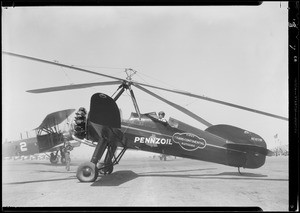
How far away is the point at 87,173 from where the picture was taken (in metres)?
9.37

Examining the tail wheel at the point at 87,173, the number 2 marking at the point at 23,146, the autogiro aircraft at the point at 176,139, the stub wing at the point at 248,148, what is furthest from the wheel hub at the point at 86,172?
the number 2 marking at the point at 23,146

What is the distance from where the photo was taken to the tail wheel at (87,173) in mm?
9297

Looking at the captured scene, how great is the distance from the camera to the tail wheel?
930 cm

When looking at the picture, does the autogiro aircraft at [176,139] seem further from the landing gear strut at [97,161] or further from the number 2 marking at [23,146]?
the number 2 marking at [23,146]

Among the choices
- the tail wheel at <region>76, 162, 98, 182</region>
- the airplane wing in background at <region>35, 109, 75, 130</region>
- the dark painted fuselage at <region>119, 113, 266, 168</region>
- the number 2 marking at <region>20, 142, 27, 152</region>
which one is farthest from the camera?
the number 2 marking at <region>20, 142, 27, 152</region>

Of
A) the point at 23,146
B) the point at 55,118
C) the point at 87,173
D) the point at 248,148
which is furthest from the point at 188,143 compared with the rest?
the point at 23,146

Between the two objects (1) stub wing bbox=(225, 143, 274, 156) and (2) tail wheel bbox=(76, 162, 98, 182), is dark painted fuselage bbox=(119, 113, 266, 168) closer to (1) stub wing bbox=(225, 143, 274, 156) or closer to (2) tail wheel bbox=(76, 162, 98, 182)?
(1) stub wing bbox=(225, 143, 274, 156)

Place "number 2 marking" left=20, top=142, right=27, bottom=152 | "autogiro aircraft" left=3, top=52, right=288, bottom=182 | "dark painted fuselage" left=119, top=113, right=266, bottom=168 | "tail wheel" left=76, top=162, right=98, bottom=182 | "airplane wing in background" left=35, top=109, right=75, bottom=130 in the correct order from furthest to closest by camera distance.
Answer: "number 2 marking" left=20, top=142, right=27, bottom=152, "airplane wing in background" left=35, top=109, right=75, bottom=130, "dark painted fuselage" left=119, top=113, right=266, bottom=168, "autogiro aircraft" left=3, top=52, right=288, bottom=182, "tail wheel" left=76, top=162, right=98, bottom=182

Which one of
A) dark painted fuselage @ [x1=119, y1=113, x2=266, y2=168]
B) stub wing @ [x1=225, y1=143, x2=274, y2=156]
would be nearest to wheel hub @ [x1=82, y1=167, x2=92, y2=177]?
dark painted fuselage @ [x1=119, y1=113, x2=266, y2=168]

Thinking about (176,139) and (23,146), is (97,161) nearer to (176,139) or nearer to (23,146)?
(176,139)

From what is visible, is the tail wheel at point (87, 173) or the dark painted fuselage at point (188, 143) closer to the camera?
the tail wheel at point (87, 173)
